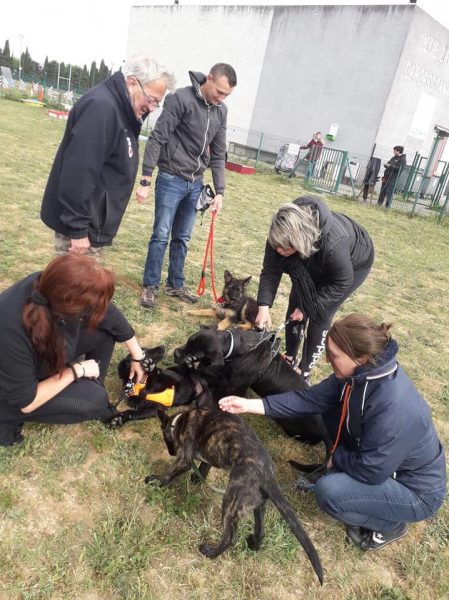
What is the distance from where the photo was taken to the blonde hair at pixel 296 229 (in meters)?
2.80

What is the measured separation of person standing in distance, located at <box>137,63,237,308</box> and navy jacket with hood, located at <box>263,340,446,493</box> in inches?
104

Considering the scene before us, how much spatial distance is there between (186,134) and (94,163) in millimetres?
1804

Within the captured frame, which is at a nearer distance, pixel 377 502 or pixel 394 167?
pixel 377 502

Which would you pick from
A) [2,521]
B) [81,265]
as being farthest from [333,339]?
[2,521]

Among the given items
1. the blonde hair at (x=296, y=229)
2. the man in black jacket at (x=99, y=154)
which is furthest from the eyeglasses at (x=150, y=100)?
the blonde hair at (x=296, y=229)

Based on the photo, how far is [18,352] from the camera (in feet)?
6.61

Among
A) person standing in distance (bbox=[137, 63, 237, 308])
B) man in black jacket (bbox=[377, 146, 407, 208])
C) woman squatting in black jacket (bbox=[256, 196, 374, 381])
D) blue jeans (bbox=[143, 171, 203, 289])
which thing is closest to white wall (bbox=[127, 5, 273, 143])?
man in black jacket (bbox=[377, 146, 407, 208])

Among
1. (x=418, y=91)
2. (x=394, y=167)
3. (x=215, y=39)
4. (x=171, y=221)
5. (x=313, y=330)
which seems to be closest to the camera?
(x=313, y=330)

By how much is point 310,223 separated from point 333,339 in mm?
933

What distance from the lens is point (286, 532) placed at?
7.93 feet

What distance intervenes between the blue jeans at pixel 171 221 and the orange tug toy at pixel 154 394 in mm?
1667

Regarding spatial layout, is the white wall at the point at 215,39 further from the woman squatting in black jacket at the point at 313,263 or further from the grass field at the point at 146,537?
the grass field at the point at 146,537

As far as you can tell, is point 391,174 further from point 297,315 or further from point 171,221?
point 297,315

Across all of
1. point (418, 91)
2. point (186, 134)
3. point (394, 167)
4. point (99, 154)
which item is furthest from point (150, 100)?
point (418, 91)
